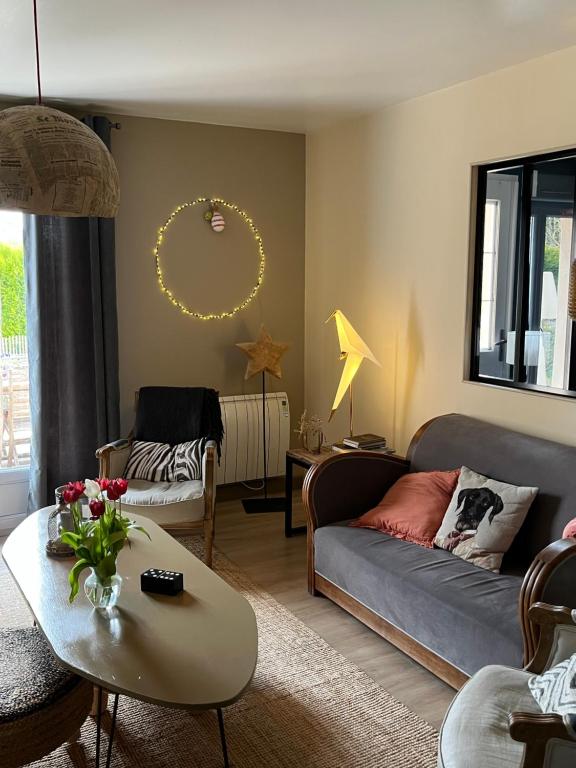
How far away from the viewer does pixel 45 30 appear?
280 centimetres

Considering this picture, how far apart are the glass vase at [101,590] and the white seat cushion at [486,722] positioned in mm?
1053

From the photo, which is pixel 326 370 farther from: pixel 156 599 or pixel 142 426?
pixel 156 599

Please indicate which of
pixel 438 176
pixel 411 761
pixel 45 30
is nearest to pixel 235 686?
pixel 411 761

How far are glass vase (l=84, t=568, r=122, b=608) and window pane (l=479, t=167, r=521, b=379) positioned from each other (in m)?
2.18

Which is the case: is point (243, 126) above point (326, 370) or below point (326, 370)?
above

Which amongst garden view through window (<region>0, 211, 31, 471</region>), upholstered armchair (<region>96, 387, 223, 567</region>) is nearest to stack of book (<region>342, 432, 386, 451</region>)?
upholstered armchair (<region>96, 387, 223, 567</region>)

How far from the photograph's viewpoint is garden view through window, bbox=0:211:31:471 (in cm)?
425

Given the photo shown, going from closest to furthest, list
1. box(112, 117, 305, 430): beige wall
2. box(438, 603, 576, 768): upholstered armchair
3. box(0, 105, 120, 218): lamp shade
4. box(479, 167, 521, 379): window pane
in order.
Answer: box(438, 603, 576, 768): upholstered armchair → box(0, 105, 120, 218): lamp shade → box(479, 167, 521, 379): window pane → box(112, 117, 305, 430): beige wall

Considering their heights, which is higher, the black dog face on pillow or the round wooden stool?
the black dog face on pillow

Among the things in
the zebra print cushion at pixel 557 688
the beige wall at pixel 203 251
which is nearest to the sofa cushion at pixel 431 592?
the zebra print cushion at pixel 557 688

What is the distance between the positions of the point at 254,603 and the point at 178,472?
0.90 metres

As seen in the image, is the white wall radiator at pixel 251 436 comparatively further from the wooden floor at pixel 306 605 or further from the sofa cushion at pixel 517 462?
the sofa cushion at pixel 517 462

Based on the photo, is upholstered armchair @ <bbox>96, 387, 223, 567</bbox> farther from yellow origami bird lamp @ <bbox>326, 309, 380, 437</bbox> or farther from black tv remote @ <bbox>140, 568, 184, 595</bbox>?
black tv remote @ <bbox>140, 568, 184, 595</bbox>

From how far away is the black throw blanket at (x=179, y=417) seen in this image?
4.17 meters
